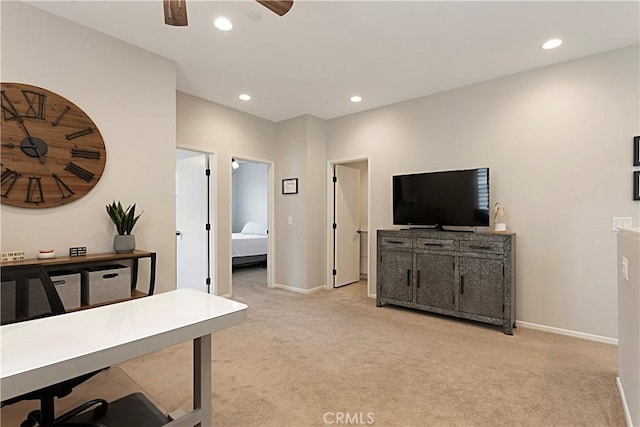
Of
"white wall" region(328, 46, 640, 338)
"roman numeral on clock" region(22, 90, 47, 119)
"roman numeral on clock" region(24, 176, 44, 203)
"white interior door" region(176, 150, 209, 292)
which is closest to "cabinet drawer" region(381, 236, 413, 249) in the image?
"white wall" region(328, 46, 640, 338)

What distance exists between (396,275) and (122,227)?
306 centimetres

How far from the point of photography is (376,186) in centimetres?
470

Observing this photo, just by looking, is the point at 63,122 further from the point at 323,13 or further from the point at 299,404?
the point at 299,404

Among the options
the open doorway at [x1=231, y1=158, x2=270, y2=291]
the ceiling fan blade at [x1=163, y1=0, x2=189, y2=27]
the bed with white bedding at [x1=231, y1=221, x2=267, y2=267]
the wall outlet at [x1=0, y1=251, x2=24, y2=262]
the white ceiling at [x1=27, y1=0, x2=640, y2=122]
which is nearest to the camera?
the ceiling fan blade at [x1=163, y1=0, x2=189, y2=27]

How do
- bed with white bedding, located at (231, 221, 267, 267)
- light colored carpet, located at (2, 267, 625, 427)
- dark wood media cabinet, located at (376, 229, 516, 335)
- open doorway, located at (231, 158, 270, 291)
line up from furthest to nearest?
bed with white bedding, located at (231, 221, 267, 267) → open doorway, located at (231, 158, 270, 291) → dark wood media cabinet, located at (376, 229, 516, 335) → light colored carpet, located at (2, 267, 625, 427)

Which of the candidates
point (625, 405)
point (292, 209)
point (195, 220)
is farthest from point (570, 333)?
point (195, 220)

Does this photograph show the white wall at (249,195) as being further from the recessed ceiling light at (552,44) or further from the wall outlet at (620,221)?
the wall outlet at (620,221)

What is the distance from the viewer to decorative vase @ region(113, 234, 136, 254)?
2.77 meters

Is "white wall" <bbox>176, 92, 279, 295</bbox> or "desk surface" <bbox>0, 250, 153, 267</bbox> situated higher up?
"white wall" <bbox>176, 92, 279, 295</bbox>

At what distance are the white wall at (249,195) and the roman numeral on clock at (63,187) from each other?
570 centimetres

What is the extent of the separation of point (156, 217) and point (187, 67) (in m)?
1.64

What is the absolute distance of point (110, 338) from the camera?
116cm

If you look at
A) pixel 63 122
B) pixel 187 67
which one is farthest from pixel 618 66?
pixel 63 122

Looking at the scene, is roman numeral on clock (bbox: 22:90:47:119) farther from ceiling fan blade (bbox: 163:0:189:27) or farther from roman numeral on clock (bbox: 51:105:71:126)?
ceiling fan blade (bbox: 163:0:189:27)
